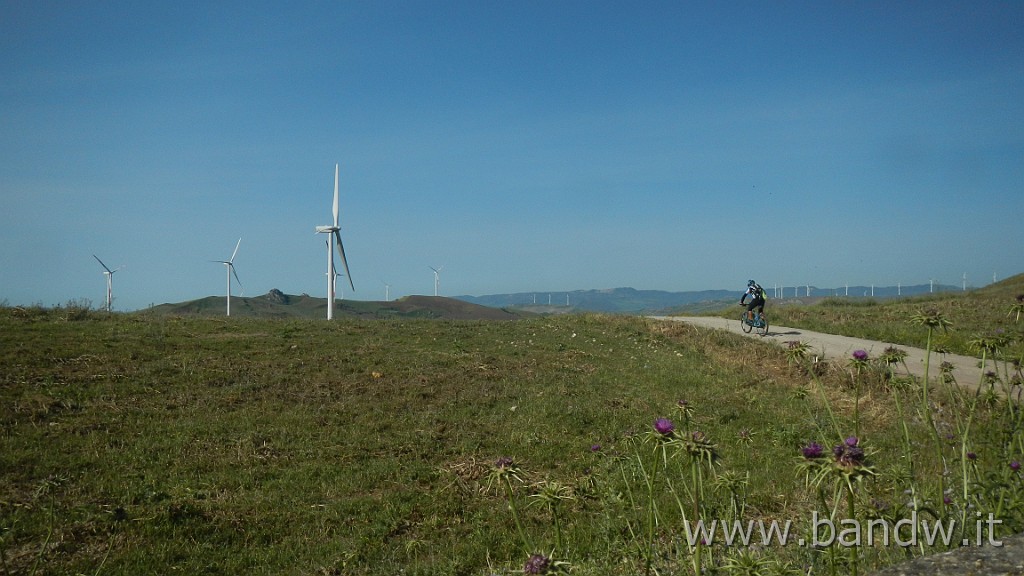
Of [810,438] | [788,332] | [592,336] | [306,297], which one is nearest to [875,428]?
[810,438]

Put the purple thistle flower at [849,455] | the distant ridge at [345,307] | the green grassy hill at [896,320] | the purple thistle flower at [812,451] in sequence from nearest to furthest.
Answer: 1. the purple thistle flower at [849,455]
2. the purple thistle flower at [812,451]
3. the green grassy hill at [896,320]
4. the distant ridge at [345,307]

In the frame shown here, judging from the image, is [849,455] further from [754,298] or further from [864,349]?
[754,298]

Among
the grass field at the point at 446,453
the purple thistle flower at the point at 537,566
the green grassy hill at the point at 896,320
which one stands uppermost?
the green grassy hill at the point at 896,320

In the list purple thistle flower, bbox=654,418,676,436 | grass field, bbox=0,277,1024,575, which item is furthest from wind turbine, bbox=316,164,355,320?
purple thistle flower, bbox=654,418,676,436

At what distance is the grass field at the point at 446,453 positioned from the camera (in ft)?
12.6

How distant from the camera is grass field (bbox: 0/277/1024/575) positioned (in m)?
3.85

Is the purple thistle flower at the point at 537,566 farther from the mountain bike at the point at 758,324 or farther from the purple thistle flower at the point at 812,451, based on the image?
the mountain bike at the point at 758,324

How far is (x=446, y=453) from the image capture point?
9.30m

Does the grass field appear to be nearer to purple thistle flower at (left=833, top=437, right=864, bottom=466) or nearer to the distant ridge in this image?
purple thistle flower at (left=833, top=437, right=864, bottom=466)

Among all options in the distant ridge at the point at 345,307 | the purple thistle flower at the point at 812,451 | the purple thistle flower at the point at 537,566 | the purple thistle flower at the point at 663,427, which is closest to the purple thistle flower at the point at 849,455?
the purple thistle flower at the point at 812,451

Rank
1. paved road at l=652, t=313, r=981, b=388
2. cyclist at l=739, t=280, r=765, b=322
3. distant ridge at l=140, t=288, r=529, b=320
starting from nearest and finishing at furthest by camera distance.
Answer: paved road at l=652, t=313, r=981, b=388 < cyclist at l=739, t=280, r=765, b=322 < distant ridge at l=140, t=288, r=529, b=320

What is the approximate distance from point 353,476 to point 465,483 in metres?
1.48

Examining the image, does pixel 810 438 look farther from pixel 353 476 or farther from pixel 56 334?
pixel 56 334

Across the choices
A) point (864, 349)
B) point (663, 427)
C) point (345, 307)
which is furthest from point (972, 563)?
point (345, 307)
